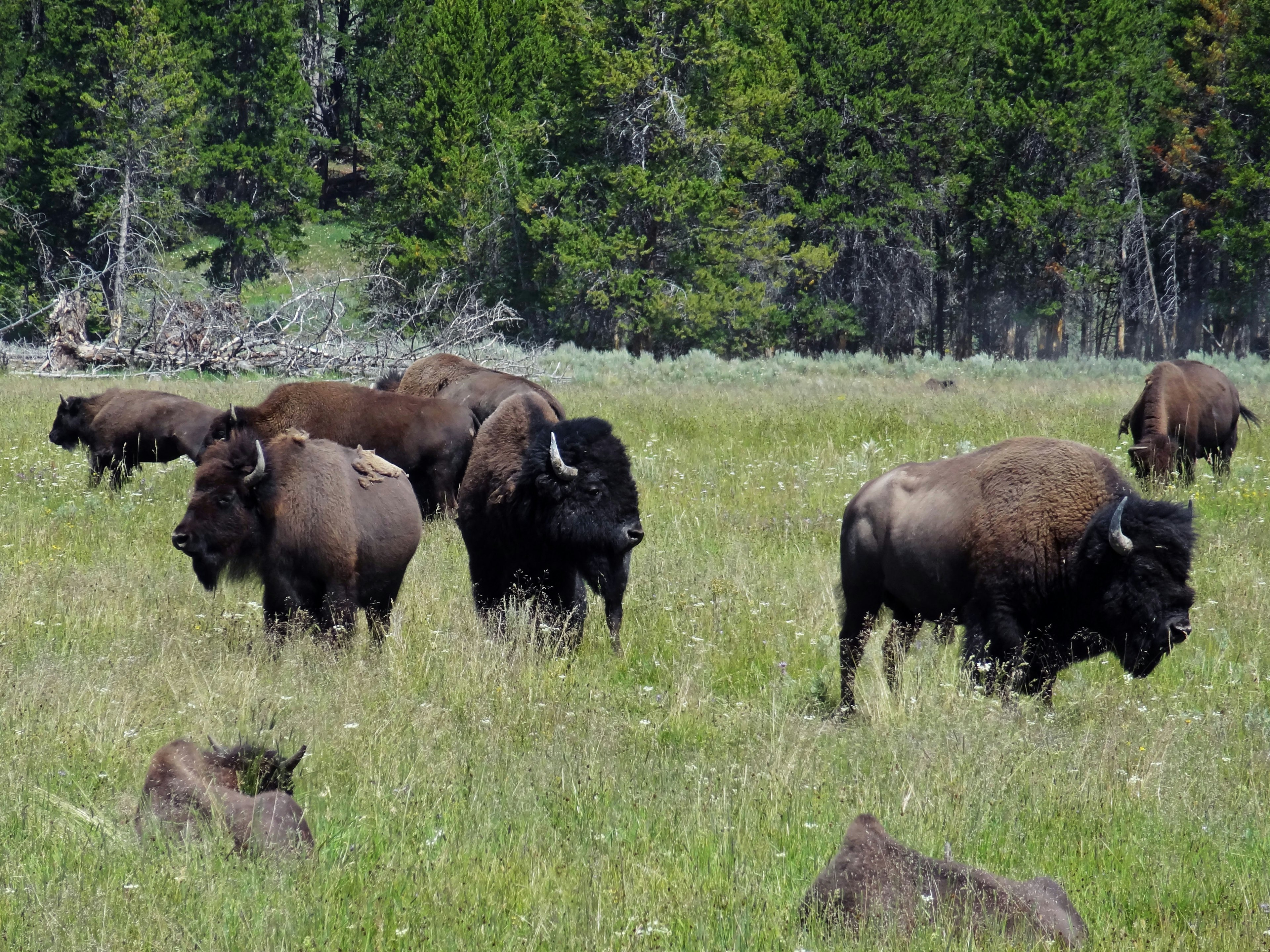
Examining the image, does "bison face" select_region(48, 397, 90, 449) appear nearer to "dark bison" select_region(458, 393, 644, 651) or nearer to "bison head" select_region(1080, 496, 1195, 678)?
"dark bison" select_region(458, 393, 644, 651)

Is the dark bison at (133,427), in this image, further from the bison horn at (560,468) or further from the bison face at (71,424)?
the bison horn at (560,468)

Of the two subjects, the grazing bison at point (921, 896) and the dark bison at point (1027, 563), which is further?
the dark bison at point (1027, 563)

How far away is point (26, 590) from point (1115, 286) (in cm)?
5324

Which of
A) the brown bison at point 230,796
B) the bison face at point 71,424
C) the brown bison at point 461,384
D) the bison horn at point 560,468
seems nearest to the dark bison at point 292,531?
the bison horn at point 560,468

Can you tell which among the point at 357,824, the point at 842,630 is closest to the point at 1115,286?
the point at 842,630

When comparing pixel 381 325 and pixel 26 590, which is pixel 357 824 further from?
pixel 381 325

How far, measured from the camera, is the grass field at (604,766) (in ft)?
12.8

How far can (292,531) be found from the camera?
7.32 metres

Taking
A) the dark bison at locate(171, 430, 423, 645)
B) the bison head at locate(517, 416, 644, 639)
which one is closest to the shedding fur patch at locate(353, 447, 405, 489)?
the dark bison at locate(171, 430, 423, 645)

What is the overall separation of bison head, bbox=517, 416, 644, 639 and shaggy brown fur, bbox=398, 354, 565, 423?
12.8 ft

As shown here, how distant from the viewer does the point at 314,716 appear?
5875 mm

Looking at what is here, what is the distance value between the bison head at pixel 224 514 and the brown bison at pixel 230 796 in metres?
2.50

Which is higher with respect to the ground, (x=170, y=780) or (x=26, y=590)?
(x=170, y=780)

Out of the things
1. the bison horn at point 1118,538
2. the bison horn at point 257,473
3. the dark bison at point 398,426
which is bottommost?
the dark bison at point 398,426
